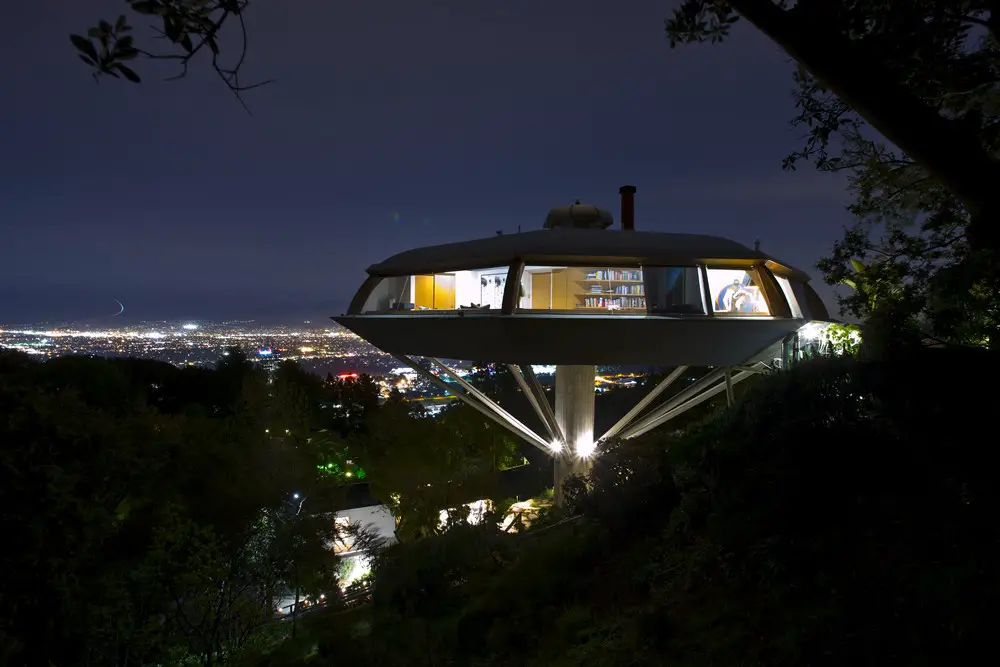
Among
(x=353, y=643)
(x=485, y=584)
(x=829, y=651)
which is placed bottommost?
(x=353, y=643)

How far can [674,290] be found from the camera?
37.6 feet

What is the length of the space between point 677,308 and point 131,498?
51.3ft

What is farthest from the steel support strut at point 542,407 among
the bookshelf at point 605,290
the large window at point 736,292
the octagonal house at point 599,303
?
the large window at point 736,292

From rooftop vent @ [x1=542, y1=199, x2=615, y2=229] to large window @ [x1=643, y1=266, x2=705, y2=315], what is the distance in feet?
16.8

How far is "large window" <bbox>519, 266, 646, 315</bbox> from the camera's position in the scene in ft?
37.4

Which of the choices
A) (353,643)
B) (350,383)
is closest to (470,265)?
(353,643)

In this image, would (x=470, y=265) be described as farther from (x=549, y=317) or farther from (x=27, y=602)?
(x=27, y=602)

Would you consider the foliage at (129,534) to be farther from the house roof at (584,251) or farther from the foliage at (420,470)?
the house roof at (584,251)

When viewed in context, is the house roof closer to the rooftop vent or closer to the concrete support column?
the rooftop vent

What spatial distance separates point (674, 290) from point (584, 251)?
1.87 m

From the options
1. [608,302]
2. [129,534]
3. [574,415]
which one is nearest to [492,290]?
[608,302]

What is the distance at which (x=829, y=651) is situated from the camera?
3.68 meters

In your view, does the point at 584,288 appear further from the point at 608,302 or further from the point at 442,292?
the point at 442,292

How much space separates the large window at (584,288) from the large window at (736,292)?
1.50 metres
